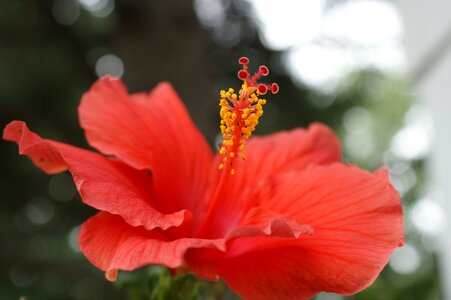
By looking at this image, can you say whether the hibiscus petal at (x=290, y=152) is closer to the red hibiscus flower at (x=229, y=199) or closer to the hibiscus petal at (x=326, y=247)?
the red hibiscus flower at (x=229, y=199)

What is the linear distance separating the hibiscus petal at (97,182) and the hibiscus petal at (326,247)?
0.23ft

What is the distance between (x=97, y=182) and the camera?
653 mm

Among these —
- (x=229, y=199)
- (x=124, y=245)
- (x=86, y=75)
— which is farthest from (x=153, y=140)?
(x=86, y=75)

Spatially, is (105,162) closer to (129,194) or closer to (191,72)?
(129,194)

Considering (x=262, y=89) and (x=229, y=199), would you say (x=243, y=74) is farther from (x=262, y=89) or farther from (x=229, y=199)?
(x=229, y=199)

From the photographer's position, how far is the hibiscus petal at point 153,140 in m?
0.82

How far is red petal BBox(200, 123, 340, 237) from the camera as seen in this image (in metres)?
0.81

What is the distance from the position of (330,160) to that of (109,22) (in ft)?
9.68

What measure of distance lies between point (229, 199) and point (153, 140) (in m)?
0.14

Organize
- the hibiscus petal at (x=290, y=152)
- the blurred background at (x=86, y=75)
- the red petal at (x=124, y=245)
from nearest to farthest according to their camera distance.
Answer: the red petal at (x=124, y=245) → the hibiscus petal at (x=290, y=152) → the blurred background at (x=86, y=75)

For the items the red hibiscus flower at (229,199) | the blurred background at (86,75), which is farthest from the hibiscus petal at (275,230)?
the blurred background at (86,75)

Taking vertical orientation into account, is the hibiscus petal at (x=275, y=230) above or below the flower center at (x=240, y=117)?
below

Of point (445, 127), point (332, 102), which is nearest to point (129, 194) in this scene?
point (445, 127)

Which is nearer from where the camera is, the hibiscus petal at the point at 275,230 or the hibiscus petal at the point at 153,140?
the hibiscus petal at the point at 275,230
